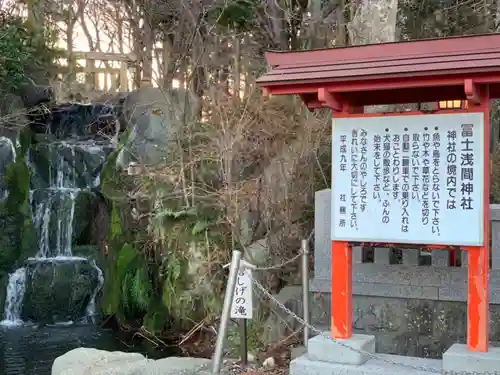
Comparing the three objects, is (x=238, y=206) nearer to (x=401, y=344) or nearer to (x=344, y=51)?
(x=401, y=344)

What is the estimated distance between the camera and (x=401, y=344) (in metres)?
7.39

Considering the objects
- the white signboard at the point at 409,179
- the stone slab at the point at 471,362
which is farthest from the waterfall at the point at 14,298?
the stone slab at the point at 471,362

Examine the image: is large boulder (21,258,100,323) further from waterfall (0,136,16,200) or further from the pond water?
waterfall (0,136,16,200)

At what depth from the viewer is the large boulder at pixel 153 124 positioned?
13.7 meters

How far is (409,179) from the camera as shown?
621cm

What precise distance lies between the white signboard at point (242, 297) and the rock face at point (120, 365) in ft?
2.58

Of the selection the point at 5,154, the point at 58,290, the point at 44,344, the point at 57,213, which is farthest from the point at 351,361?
the point at 5,154

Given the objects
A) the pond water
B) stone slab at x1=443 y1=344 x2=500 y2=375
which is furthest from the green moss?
stone slab at x1=443 y1=344 x2=500 y2=375

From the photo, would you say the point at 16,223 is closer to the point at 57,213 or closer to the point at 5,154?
the point at 57,213

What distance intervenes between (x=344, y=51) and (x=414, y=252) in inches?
93.2

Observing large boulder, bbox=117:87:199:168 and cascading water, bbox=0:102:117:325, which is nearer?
large boulder, bbox=117:87:199:168

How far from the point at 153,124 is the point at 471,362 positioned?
12048mm

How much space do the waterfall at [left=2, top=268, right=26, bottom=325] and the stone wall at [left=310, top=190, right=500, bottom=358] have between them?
388 inches

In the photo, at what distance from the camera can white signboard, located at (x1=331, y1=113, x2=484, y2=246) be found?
235 inches
